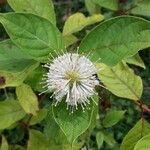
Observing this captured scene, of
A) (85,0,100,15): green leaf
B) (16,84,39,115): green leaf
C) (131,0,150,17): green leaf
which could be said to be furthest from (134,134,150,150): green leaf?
(85,0,100,15): green leaf

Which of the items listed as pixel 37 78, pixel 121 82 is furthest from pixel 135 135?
pixel 37 78

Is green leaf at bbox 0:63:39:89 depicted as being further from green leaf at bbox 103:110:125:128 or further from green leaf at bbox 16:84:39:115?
green leaf at bbox 103:110:125:128

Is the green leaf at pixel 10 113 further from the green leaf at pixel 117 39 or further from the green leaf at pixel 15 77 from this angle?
the green leaf at pixel 117 39

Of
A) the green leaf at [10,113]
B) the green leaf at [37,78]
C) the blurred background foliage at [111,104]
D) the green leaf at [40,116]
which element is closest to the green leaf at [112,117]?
the blurred background foliage at [111,104]

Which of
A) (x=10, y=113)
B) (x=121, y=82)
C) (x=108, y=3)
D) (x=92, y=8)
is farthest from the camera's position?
(x=92, y=8)

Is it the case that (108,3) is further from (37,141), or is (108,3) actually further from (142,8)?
(37,141)

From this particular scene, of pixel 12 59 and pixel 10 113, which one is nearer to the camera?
pixel 12 59
